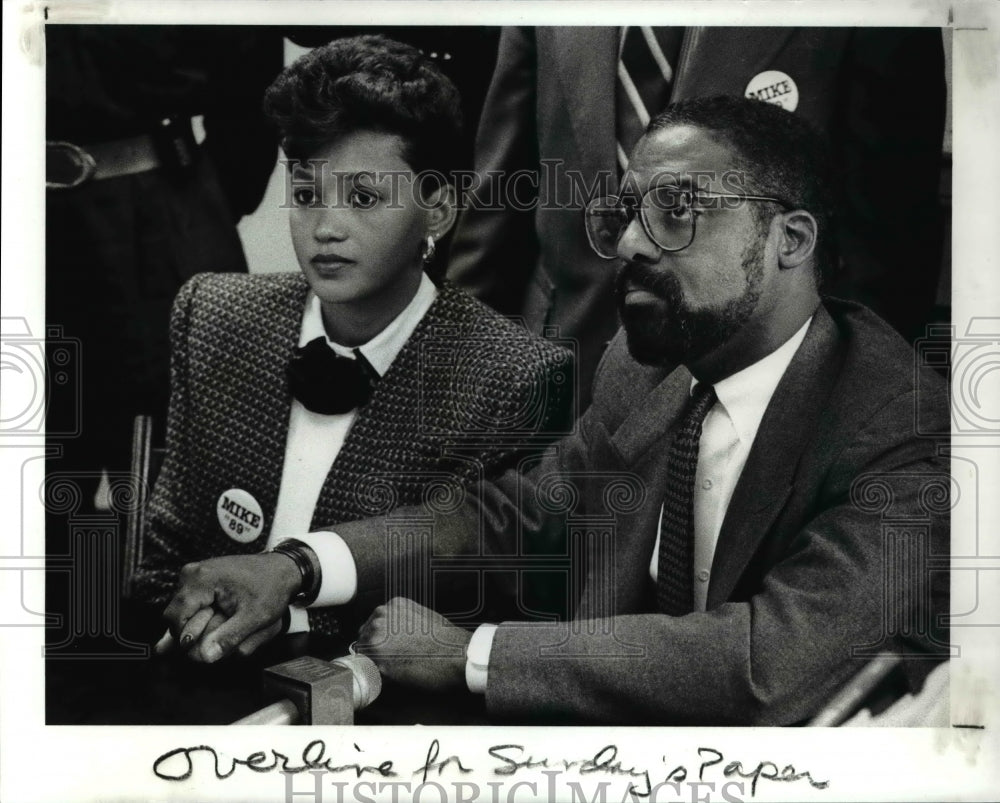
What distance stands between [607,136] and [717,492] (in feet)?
2.45

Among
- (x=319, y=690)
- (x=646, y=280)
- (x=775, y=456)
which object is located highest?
(x=646, y=280)

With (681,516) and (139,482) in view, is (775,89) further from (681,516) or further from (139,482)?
(139,482)

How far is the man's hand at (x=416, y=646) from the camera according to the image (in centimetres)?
223

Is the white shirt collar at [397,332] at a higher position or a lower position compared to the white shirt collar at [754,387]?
higher

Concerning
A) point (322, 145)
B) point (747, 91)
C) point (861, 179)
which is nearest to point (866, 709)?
point (861, 179)

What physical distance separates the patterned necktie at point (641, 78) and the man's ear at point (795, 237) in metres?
0.34

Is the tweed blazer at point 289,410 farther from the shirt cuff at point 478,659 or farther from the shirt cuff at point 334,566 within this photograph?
the shirt cuff at point 478,659

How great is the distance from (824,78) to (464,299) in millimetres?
849

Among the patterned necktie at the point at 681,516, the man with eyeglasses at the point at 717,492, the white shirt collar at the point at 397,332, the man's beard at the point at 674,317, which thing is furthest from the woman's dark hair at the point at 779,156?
the white shirt collar at the point at 397,332

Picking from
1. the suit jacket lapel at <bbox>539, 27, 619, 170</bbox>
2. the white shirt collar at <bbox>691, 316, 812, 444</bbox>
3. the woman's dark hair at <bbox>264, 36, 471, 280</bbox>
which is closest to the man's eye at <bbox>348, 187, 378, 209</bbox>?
the woman's dark hair at <bbox>264, 36, 471, 280</bbox>

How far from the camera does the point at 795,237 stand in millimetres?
2182

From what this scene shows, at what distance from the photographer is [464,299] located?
7.43 ft

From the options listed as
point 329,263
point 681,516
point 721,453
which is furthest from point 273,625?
point 721,453

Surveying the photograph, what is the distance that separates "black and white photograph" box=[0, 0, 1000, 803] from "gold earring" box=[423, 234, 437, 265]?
2cm
